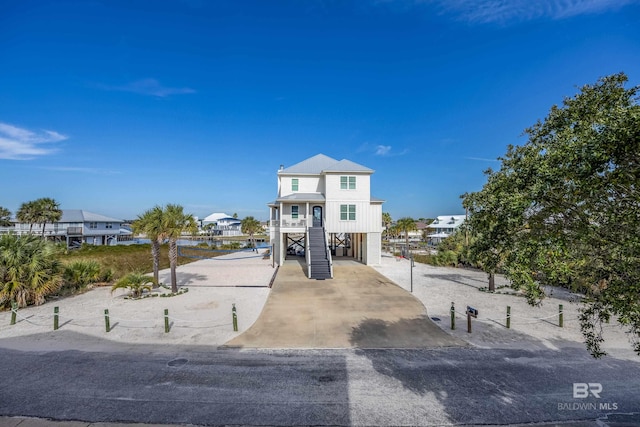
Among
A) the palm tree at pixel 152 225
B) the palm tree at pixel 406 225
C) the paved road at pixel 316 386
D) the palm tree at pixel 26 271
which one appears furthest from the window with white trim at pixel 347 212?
the palm tree at pixel 406 225

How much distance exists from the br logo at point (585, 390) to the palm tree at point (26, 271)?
63.4 feet

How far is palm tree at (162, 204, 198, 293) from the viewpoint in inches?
572

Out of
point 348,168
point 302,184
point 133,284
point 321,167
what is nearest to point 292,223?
point 302,184

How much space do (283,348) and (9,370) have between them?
7.11 meters

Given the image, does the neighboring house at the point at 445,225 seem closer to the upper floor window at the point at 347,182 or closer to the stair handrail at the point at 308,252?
the upper floor window at the point at 347,182

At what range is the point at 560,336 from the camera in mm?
9117

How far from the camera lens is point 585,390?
20.2ft

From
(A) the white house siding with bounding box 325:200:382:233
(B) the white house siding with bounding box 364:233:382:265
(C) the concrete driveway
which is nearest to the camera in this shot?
(C) the concrete driveway

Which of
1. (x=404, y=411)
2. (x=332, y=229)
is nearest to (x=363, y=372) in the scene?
(x=404, y=411)

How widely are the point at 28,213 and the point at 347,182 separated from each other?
4577cm

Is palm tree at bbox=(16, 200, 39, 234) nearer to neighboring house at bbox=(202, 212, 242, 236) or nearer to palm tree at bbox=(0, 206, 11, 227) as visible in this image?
palm tree at bbox=(0, 206, 11, 227)

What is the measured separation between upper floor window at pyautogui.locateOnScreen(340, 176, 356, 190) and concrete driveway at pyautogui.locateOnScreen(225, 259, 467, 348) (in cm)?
890

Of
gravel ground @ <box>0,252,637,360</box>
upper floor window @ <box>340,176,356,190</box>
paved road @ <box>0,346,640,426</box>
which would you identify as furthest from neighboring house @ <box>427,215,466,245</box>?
paved road @ <box>0,346,640,426</box>

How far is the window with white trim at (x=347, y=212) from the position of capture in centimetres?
2302
